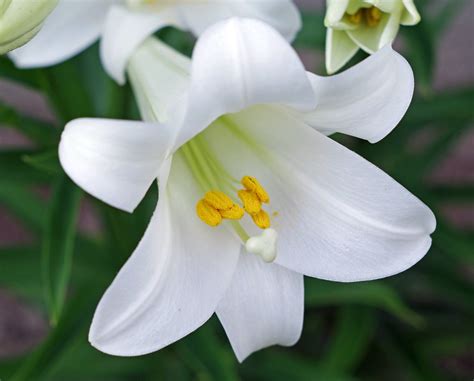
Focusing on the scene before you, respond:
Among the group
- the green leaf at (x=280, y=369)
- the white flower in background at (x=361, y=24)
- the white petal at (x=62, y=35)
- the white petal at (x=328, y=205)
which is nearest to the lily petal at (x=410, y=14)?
the white flower in background at (x=361, y=24)

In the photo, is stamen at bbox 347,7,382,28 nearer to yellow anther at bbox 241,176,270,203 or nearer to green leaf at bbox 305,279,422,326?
yellow anther at bbox 241,176,270,203

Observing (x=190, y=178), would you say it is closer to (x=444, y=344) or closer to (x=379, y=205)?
(x=379, y=205)

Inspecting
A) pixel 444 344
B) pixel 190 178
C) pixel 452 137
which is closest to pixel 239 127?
pixel 190 178

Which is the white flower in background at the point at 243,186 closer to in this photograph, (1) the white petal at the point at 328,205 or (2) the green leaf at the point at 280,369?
(1) the white petal at the point at 328,205

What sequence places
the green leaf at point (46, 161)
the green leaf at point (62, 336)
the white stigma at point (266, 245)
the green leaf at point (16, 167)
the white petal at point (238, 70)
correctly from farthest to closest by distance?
1. the green leaf at point (16, 167)
2. the green leaf at point (62, 336)
3. the green leaf at point (46, 161)
4. the white stigma at point (266, 245)
5. the white petal at point (238, 70)

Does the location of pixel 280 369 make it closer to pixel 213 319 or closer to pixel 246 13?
pixel 213 319

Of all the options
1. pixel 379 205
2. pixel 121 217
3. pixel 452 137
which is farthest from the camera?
pixel 452 137

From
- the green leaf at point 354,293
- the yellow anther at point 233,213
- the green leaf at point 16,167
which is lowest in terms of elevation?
the green leaf at point 354,293
